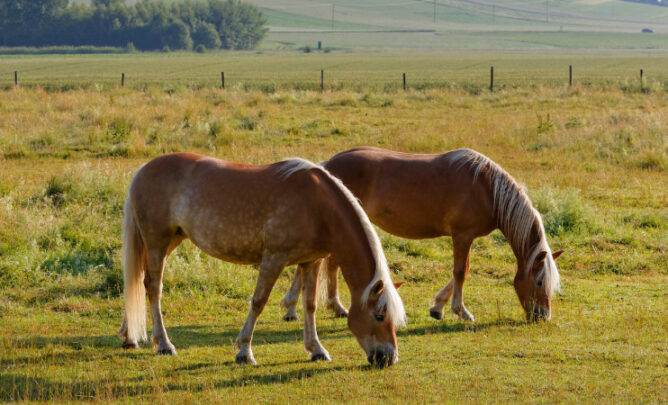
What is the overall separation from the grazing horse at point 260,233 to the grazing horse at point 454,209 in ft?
5.37

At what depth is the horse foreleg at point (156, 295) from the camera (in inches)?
293

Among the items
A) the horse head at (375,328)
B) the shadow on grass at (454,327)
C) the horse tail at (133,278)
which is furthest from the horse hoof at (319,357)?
the horse tail at (133,278)

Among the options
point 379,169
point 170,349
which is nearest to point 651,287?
point 379,169

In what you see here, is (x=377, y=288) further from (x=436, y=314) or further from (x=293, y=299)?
(x=436, y=314)

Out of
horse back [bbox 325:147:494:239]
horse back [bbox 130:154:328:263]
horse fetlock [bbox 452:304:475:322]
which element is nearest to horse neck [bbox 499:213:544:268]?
horse back [bbox 325:147:494:239]

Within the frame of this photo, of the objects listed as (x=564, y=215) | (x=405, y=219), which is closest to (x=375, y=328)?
(x=405, y=219)

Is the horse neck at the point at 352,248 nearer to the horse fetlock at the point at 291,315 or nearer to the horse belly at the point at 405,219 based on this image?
the horse fetlock at the point at 291,315

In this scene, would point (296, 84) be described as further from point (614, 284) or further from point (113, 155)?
point (614, 284)

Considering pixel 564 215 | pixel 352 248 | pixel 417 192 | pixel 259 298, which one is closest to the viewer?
pixel 352 248

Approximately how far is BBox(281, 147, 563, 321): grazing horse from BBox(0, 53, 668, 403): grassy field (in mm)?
379

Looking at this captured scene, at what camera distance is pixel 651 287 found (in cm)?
1012

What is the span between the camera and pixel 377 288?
6453 mm

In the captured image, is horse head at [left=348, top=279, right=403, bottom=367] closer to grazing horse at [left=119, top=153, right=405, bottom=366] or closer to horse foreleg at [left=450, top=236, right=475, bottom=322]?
grazing horse at [left=119, top=153, right=405, bottom=366]

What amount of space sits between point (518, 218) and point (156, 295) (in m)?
4.02
